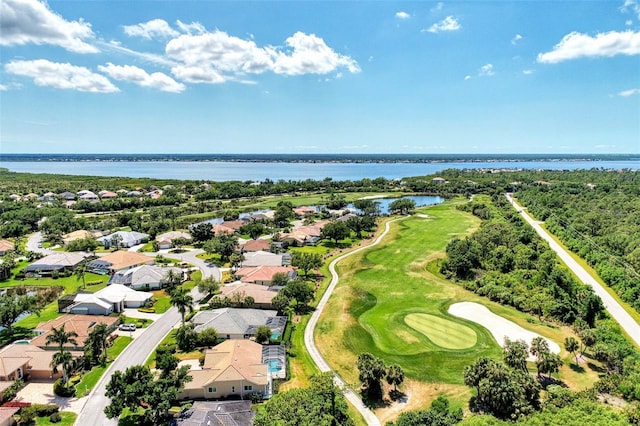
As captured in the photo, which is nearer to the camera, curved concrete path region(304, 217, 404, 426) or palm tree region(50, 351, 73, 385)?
curved concrete path region(304, 217, 404, 426)

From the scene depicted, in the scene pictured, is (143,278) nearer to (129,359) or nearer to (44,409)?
(129,359)

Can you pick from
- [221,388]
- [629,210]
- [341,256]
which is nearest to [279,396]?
[221,388]

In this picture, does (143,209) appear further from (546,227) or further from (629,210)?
(629,210)

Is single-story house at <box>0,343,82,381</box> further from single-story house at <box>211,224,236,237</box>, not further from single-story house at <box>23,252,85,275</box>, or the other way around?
single-story house at <box>211,224,236,237</box>

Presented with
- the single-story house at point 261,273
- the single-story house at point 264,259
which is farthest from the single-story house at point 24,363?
the single-story house at point 264,259

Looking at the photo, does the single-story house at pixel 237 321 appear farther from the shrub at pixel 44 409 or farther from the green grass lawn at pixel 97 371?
the shrub at pixel 44 409

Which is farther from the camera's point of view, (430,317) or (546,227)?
(546,227)

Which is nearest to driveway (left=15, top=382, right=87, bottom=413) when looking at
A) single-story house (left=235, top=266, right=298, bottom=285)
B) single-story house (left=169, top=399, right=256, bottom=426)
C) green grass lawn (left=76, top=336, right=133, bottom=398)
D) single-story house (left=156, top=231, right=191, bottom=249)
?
green grass lawn (left=76, top=336, right=133, bottom=398)
